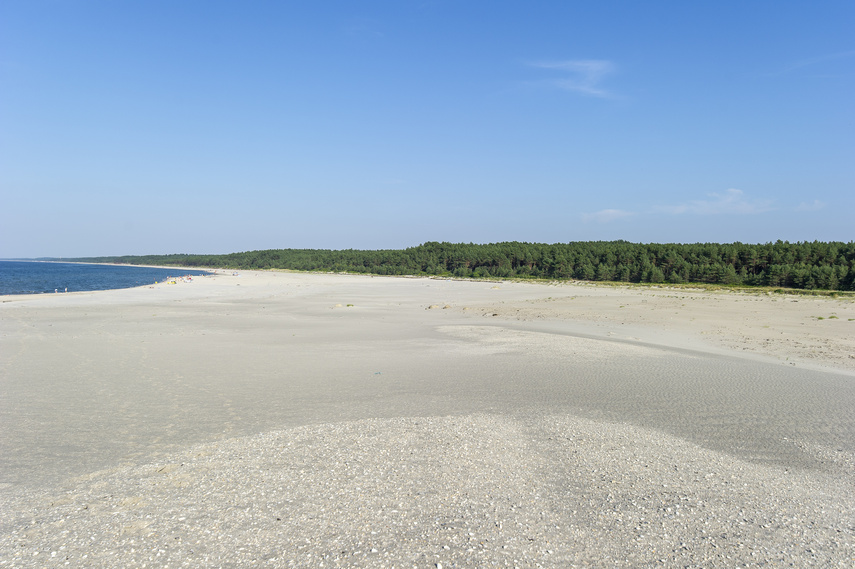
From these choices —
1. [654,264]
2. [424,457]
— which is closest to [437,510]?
[424,457]

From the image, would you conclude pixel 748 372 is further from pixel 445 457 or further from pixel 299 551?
pixel 299 551

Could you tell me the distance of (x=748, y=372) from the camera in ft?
40.0

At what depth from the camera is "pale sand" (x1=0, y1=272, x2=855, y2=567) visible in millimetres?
4543

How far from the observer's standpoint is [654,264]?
70.9 m

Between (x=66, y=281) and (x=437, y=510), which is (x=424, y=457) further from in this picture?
(x=66, y=281)

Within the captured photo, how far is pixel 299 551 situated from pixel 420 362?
9.01 meters

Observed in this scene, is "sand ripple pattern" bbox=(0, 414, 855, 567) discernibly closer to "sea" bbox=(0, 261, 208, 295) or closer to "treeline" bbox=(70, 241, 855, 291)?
"sea" bbox=(0, 261, 208, 295)

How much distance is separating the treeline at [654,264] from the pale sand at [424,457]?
49.5 metres

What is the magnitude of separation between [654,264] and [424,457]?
7296 cm

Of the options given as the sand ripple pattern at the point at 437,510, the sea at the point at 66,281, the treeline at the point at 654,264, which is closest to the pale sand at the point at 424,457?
the sand ripple pattern at the point at 437,510

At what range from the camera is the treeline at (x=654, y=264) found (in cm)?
5453

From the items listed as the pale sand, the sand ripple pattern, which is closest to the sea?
the pale sand

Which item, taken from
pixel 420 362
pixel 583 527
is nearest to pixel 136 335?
pixel 420 362

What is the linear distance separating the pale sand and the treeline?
4953 cm
